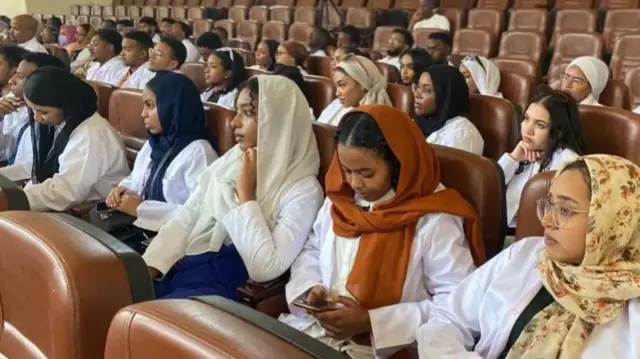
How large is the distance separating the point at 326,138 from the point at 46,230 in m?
1.17

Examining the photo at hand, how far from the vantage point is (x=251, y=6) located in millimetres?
8891

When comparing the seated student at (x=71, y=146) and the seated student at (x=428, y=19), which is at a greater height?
the seated student at (x=428, y=19)

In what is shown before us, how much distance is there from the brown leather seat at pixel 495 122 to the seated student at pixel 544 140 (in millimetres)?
126

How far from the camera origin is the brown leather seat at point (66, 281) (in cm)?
94

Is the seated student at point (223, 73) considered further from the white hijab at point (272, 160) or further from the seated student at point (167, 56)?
the white hijab at point (272, 160)

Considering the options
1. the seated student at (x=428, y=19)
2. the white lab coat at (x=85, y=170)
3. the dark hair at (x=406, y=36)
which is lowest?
the white lab coat at (x=85, y=170)

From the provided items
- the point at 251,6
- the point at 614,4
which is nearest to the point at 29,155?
the point at 614,4

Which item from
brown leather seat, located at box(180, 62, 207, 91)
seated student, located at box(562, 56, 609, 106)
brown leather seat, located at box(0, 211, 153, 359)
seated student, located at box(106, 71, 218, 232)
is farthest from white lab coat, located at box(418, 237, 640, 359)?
brown leather seat, located at box(180, 62, 207, 91)

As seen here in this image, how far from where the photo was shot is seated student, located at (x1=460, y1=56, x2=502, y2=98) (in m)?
3.81

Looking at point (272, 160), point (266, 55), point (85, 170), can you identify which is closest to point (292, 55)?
point (266, 55)

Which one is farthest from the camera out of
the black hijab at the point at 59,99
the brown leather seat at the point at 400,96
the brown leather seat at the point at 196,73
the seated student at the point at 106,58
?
the seated student at the point at 106,58

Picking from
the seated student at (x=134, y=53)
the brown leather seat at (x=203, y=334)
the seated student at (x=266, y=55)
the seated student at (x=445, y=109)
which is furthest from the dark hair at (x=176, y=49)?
the brown leather seat at (x=203, y=334)

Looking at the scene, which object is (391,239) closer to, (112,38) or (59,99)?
(59,99)

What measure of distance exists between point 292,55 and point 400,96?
1747mm
